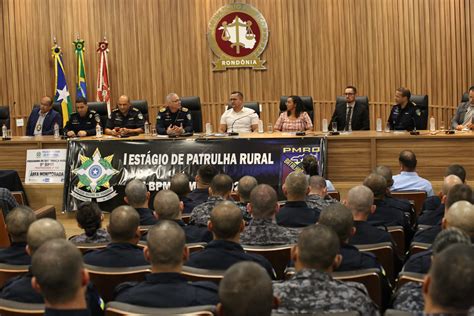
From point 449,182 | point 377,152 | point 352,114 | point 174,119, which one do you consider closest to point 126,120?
point 174,119

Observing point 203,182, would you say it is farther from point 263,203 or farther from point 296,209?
point 263,203

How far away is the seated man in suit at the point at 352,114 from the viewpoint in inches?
403

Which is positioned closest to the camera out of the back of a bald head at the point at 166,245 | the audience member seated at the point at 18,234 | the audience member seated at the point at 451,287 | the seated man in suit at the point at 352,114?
the audience member seated at the point at 451,287

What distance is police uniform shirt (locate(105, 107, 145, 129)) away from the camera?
10.2 m

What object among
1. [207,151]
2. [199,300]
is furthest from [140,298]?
[207,151]

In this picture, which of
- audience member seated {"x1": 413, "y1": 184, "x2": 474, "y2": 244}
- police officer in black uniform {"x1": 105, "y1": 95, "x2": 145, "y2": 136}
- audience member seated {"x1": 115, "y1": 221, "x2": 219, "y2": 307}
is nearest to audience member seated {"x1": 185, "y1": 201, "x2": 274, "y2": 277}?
audience member seated {"x1": 115, "y1": 221, "x2": 219, "y2": 307}

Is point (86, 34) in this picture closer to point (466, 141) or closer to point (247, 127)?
point (247, 127)

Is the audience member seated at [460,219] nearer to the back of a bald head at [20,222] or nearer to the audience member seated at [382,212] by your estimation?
the audience member seated at [382,212]

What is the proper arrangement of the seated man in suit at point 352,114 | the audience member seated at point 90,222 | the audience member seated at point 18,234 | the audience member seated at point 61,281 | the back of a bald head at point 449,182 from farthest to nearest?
1. the seated man in suit at point 352,114
2. the back of a bald head at point 449,182
3. the audience member seated at point 90,222
4. the audience member seated at point 18,234
5. the audience member seated at point 61,281

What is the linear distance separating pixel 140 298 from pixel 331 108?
31.6 feet

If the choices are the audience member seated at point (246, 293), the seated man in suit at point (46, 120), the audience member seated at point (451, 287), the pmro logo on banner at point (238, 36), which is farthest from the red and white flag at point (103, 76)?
the audience member seated at point (451, 287)

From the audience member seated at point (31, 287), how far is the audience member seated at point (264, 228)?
4.04 feet

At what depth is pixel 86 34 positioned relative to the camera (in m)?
12.9

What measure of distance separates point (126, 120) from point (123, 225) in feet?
20.1
